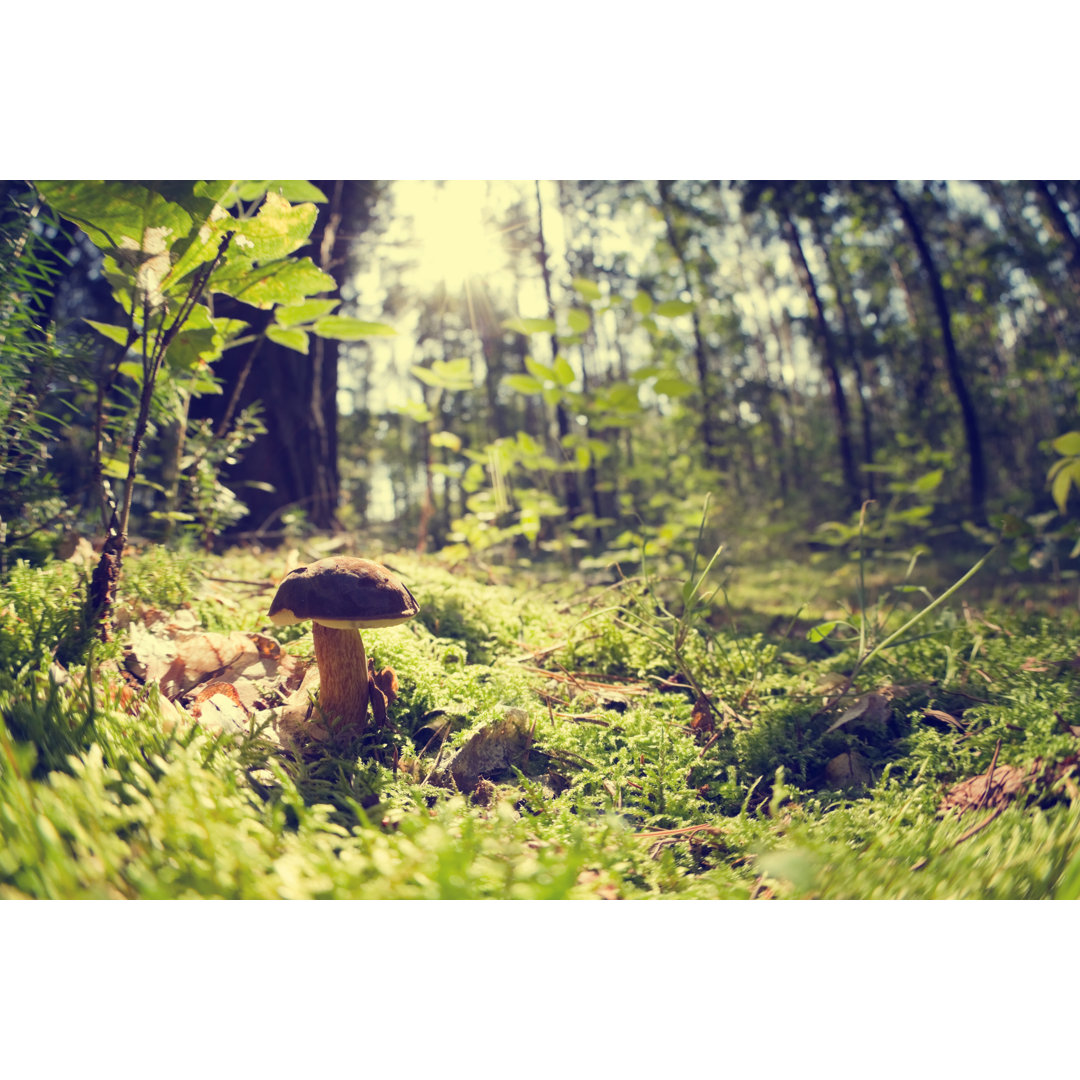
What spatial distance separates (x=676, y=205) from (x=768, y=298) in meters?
14.8

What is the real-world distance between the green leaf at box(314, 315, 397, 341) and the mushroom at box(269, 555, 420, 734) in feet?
2.63

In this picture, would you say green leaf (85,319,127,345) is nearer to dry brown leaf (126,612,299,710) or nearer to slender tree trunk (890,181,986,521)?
dry brown leaf (126,612,299,710)

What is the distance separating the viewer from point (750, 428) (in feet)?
32.2

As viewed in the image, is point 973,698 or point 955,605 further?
point 955,605

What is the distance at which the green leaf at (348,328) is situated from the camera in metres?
→ 1.62

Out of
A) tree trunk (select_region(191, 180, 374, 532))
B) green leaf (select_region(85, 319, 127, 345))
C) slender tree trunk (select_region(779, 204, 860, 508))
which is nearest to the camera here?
green leaf (select_region(85, 319, 127, 345))

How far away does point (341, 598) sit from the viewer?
1.07m

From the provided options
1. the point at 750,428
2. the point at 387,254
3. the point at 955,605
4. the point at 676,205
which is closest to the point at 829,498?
the point at 750,428

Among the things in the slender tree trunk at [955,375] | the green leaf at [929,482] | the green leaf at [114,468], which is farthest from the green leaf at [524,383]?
the slender tree trunk at [955,375]

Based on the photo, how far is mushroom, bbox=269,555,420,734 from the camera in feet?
3.51

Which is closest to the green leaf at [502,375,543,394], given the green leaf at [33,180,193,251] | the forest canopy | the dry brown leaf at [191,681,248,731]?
the forest canopy

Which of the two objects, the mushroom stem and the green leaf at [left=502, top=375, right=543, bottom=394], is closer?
the mushroom stem

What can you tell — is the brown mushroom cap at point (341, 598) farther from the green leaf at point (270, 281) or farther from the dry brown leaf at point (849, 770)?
the dry brown leaf at point (849, 770)
